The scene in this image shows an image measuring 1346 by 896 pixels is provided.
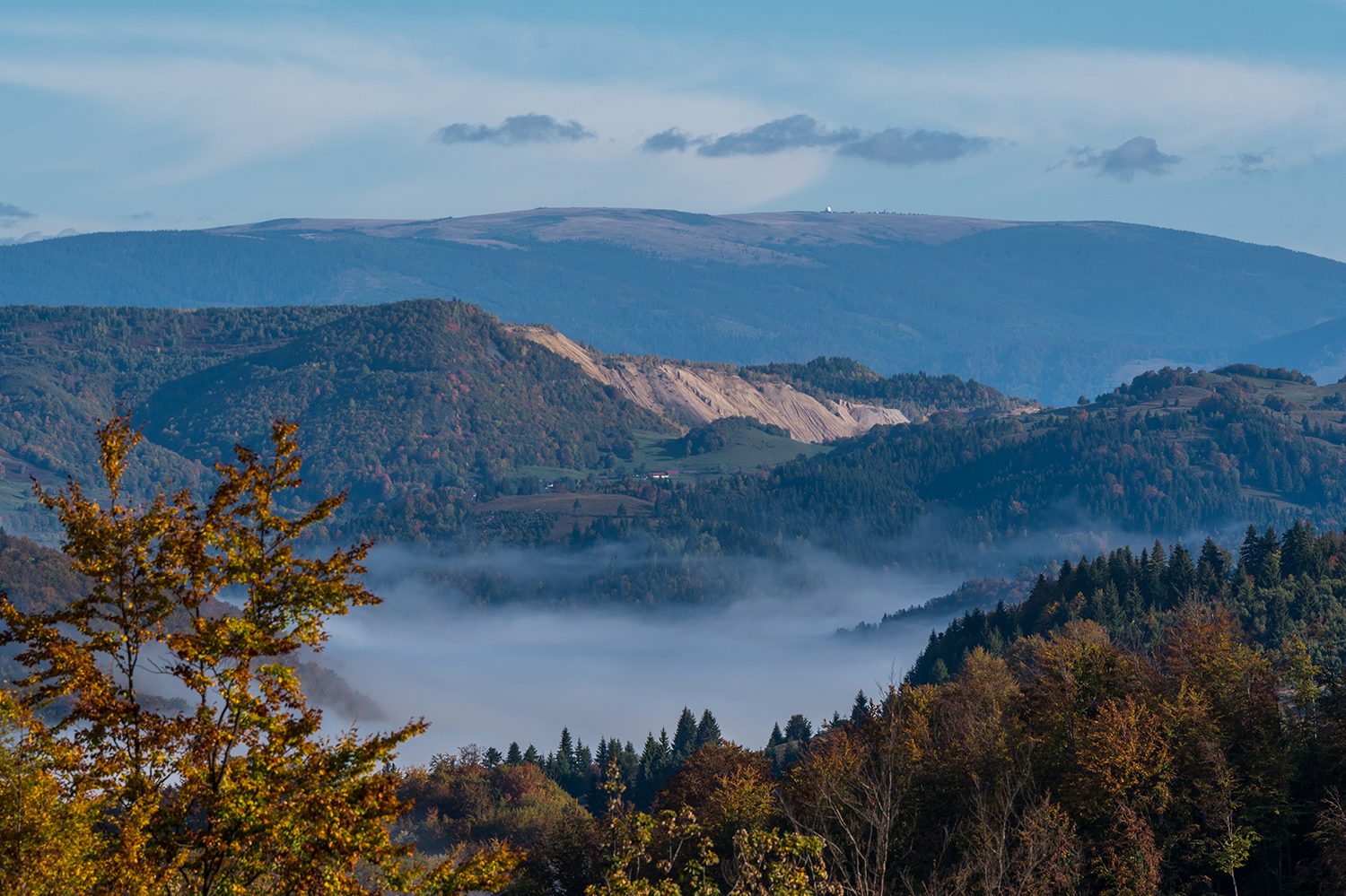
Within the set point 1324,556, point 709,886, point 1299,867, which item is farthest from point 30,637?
point 1324,556

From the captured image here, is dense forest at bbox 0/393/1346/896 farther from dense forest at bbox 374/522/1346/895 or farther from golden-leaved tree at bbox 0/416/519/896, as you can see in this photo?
dense forest at bbox 374/522/1346/895

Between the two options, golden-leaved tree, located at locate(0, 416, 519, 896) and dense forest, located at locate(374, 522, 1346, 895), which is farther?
dense forest, located at locate(374, 522, 1346, 895)

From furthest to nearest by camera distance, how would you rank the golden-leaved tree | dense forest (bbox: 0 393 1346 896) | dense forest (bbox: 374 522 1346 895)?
dense forest (bbox: 374 522 1346 895), dense forest (bbox: 0 393 1346 896), the golden-leaved tree

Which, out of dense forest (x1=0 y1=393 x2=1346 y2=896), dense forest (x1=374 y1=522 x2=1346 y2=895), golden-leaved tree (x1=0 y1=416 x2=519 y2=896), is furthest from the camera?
dense forest (x1=374 y1=522 x2=1346 y2=895)

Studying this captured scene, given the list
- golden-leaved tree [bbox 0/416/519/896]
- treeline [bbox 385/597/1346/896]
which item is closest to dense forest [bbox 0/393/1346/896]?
golden-leaved tree [bbox 0/416/519/896]

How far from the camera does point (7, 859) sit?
26438 millimetres

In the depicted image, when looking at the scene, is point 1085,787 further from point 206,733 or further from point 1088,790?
point 206,733

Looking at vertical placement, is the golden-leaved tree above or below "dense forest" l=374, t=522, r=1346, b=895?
above

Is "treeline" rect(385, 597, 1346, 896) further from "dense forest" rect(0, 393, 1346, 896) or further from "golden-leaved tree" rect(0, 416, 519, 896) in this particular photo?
"golden-leaved tree" rect(0, 416, 519, 896)

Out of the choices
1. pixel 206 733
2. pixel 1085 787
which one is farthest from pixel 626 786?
pixel 206 733

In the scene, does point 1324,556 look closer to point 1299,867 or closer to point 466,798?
point 466,798

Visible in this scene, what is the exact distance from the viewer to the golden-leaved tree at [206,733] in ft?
80.6

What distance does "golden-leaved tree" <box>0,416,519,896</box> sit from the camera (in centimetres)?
2458

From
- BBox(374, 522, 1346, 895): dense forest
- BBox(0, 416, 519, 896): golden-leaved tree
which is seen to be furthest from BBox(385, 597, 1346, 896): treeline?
BBox(0, 416, 519, 896): golden-leaved tree
